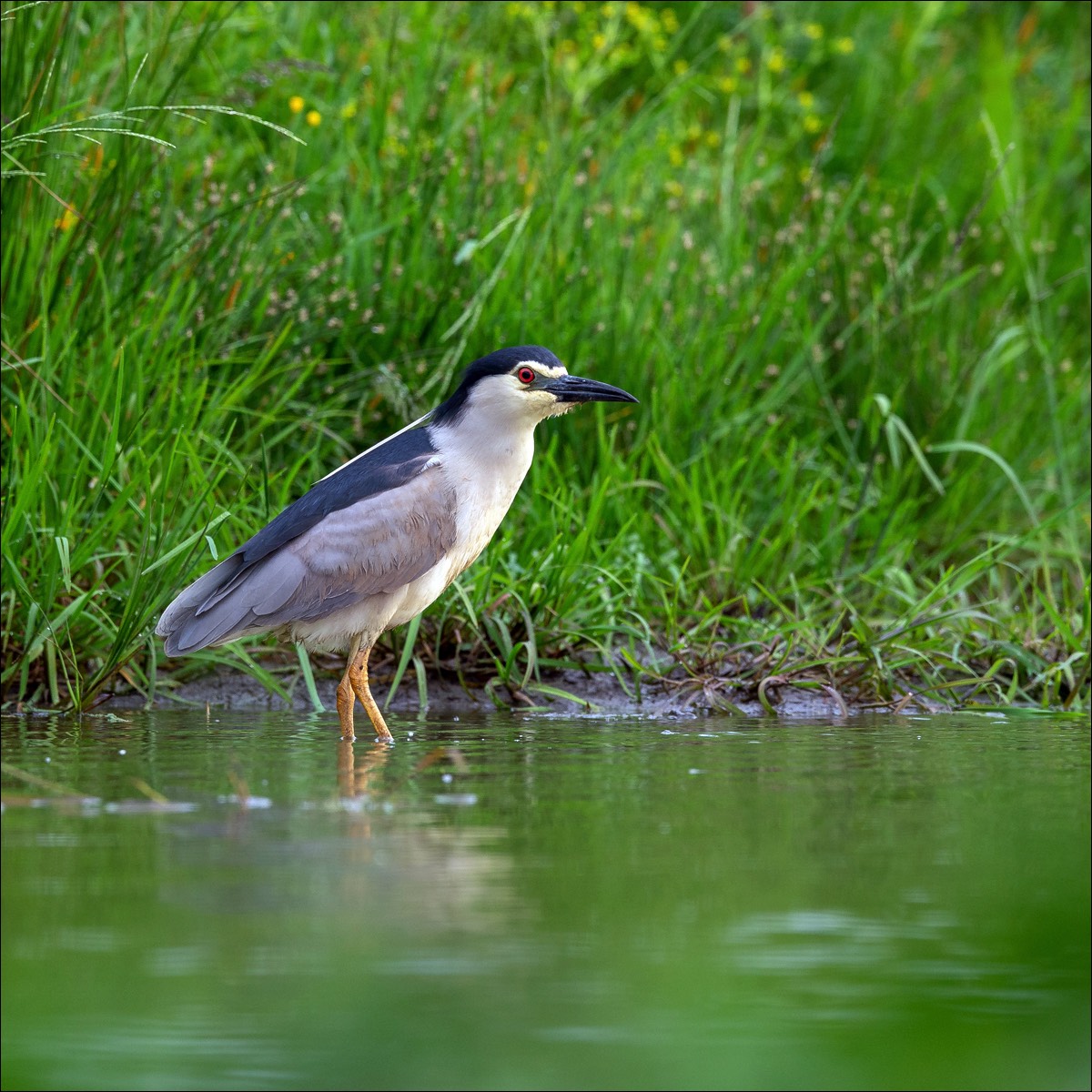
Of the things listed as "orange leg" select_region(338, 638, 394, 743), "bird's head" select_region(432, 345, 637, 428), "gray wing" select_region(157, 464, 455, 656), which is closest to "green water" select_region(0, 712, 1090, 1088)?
"orange leg" select_region(338, 638, 394, 743)

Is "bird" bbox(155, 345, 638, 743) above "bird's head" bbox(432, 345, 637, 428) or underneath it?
underneath

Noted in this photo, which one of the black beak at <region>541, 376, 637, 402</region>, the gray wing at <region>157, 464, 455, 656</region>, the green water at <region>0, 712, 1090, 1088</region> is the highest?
the black beak at <region>541, 376, 637, 402</region>

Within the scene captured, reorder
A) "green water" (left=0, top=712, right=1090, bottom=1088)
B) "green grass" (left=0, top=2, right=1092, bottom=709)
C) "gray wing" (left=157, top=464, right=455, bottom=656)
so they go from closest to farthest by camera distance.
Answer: "green water" (left=0, top=712, right=1090, bottom=1088), "gray wing" (left=157, top=464, right=455, bottom=656), "green grass" (left=0, top=2, right=1092, bottom=709)

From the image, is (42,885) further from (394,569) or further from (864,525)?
(864,525)

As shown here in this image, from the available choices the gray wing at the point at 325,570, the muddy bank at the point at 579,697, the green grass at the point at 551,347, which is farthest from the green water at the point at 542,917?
the green grass at the point at 551,347

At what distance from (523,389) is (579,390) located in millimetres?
170

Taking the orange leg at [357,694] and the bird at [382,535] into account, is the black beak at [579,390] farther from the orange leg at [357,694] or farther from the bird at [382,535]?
the orange leg at [357,694]

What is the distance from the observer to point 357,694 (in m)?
5.46

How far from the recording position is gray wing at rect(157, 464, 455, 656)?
502 cm

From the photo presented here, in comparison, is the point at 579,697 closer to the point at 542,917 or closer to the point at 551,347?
the point at 551,347

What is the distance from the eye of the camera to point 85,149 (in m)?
6.55

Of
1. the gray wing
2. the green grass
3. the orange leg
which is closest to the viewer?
the orange leg

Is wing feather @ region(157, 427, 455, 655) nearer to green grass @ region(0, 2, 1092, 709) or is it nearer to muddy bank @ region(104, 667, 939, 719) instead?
green grass @ region(0, 2, 1092, 709)

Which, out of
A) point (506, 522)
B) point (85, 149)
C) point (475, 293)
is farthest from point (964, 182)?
point (85, 149)
